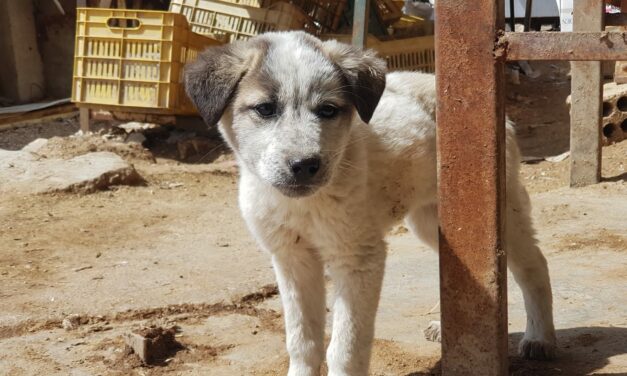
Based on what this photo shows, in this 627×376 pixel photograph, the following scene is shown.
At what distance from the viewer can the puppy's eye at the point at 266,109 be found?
10.5ft

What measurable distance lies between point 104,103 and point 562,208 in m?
4.57

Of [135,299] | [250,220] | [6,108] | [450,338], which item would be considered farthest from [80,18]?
[450,338]

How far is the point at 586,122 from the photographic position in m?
6.79

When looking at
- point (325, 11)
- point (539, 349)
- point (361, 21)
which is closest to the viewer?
point (539, 349)

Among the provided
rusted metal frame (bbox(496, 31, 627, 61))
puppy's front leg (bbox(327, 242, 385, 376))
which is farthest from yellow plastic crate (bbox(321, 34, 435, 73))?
rusted metal frame (bbox(496, 31, 627, 61))

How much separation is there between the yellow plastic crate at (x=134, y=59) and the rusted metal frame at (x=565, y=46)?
5.73 m

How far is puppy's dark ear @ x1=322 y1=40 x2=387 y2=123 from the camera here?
333 cm

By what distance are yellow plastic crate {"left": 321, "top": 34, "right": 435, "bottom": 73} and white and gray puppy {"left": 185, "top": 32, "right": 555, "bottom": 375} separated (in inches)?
212

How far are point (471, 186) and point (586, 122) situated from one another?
429cm

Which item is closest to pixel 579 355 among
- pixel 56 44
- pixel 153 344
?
pixel 153 344

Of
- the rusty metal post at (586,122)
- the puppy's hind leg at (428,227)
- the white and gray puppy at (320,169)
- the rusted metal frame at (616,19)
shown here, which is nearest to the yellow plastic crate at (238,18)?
the rusty metal post at (586,122)

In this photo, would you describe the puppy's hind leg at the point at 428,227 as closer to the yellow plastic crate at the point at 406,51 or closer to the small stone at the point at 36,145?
the yellow plastic crate at the point at 406,51

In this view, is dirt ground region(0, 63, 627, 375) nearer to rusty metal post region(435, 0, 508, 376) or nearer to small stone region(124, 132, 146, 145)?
rusty metal post region(435, 0, 508, 376)

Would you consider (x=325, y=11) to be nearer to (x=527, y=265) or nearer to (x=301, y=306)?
Answer: (x=527, y=265)
